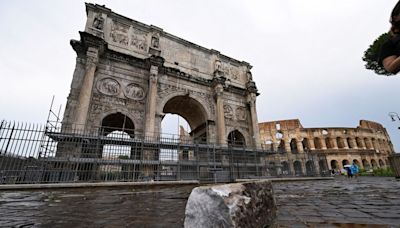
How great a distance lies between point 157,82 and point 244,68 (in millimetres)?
10215

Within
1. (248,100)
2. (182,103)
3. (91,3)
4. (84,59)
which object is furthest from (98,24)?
(248,100)

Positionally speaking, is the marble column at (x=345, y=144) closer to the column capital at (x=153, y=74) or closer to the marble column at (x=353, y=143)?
the marble column at (x=353, y=143)

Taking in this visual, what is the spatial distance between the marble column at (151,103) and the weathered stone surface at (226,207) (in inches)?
371

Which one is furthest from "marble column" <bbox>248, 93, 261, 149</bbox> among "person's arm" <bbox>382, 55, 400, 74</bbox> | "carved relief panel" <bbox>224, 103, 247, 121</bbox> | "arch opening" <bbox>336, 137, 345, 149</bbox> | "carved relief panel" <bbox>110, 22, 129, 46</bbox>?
"arch opening" <bbox>336, 137, 345, 149</bbox>

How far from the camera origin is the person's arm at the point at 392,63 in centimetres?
157

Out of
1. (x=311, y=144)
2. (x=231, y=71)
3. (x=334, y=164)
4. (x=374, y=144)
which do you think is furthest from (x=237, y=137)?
(x=374, y=144)

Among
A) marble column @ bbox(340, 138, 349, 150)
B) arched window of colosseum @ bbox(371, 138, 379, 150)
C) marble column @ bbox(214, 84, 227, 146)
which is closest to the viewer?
marble column @ bbox(214, 84, 227, 146)

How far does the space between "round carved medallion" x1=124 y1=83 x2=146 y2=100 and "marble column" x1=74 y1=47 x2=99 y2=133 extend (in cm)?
226

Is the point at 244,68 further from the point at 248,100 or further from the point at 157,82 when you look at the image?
the point at 157,82

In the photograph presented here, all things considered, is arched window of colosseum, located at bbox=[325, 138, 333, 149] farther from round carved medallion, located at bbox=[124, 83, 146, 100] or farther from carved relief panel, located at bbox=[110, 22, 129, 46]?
carved relief panel, located at bbox=[110, 22, 129, 46]

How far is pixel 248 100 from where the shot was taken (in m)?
16.6

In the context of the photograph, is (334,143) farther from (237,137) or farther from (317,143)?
(237,137)

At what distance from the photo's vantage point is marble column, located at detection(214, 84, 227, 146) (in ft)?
43.1

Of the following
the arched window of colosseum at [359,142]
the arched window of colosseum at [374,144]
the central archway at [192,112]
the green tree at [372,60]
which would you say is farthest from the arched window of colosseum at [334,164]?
the central archway at [192,112]
